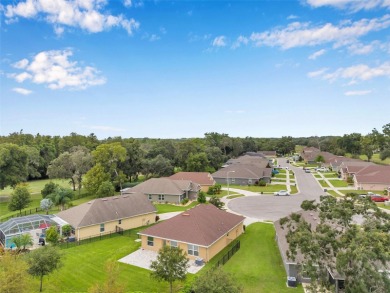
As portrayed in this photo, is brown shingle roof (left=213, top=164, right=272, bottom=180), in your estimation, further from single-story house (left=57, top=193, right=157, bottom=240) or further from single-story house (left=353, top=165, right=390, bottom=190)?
single-story house (left=57, top=193, right=157, bottom=240)

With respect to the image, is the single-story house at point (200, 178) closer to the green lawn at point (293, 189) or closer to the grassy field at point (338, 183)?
the green lawn at point (293, 189)

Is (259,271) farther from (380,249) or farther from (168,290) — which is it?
(380,249)

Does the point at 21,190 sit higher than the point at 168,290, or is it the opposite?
the point at 21,190

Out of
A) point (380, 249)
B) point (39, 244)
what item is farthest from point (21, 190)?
point (380, 249)

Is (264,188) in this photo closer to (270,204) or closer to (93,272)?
(270,204)

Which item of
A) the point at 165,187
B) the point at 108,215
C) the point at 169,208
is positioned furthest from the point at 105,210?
the point at 165,187

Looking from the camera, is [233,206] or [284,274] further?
[233,206]

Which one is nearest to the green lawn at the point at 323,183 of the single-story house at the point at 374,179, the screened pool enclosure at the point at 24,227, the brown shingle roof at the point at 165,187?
the single-story house at the point at 374,179

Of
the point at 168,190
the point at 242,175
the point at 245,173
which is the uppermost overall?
the point at 245,173
